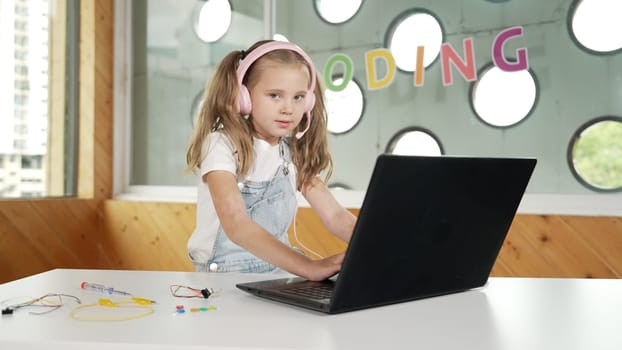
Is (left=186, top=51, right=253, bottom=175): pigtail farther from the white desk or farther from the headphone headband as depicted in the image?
the white desk

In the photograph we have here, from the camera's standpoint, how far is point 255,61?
149 cm

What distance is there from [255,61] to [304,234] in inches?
54.7

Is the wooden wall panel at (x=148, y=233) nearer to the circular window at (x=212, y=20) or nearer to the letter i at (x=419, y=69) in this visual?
the circular window at (x=212, y=20)

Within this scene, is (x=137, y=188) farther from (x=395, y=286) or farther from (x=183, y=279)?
(x=395, y=286)

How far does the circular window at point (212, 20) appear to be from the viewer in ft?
10.4

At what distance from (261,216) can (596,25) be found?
1.48 m

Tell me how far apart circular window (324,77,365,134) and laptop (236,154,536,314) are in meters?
1.76

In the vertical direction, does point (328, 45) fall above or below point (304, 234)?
above

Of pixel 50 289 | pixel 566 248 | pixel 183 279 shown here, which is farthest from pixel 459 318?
pixel 566 248

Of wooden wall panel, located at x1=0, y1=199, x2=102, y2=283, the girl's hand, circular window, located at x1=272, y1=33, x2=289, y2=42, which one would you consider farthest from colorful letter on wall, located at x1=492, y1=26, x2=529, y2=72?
wooden wall panel, located at x1=0, y1=199, x2=102, y2=283

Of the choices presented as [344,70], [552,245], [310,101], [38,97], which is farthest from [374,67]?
[38,97]

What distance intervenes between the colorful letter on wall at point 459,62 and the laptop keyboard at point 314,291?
1.73 m

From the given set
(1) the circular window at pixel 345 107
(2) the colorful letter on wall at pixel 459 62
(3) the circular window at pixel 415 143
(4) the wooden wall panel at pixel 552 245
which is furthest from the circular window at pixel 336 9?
(4) the wooden wall panel at pixel 552 245

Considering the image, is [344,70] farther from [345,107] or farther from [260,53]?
[260,53]
